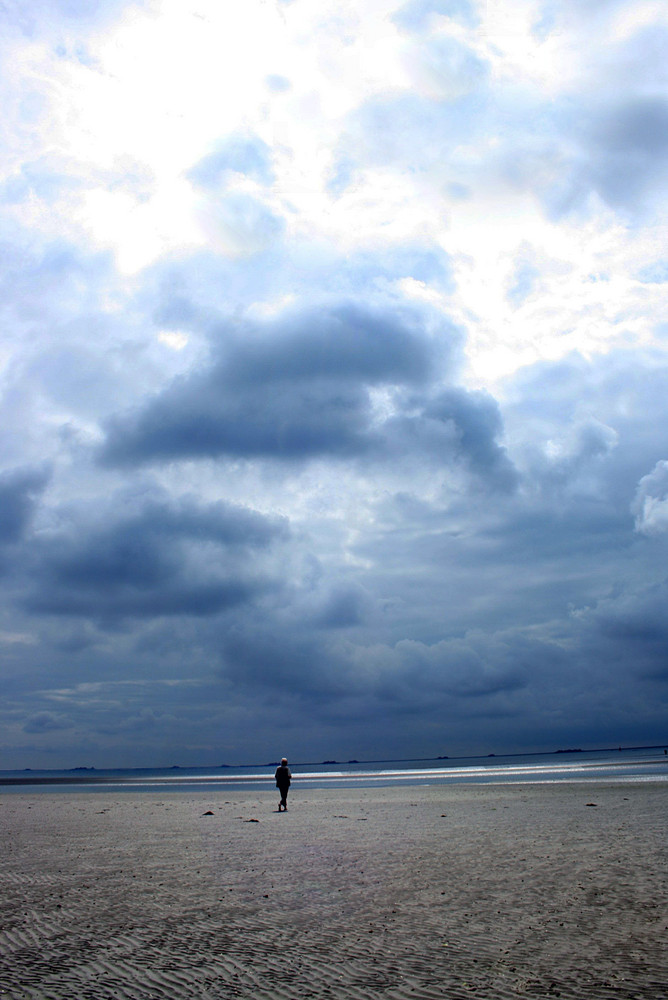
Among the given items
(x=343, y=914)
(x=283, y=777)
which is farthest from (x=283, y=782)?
(x=343, y=914)

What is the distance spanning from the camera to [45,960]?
9422 millimetres

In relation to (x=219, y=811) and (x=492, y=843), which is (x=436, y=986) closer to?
(x=492, y=843)

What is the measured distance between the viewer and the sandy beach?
27.5 ft

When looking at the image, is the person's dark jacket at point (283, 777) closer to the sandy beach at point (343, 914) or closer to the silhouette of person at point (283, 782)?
the silhouette of person at point (283, 782)

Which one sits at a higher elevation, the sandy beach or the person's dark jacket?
the sandy beach

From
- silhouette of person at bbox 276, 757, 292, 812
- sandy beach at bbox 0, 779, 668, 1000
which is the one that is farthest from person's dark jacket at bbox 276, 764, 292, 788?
sandy beach at bbox 0, 779, 668, 1000

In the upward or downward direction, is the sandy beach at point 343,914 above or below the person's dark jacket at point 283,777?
above

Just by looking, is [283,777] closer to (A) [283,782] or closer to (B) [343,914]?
(A) [283,782]

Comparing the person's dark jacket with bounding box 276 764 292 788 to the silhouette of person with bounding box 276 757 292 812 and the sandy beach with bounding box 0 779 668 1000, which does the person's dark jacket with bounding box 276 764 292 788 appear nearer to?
the silhouette of person with bounding box 276 757 292 812

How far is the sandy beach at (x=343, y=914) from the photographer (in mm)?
8367

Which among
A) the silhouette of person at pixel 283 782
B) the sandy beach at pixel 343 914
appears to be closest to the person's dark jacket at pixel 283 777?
the silhouette of person at pixel 283 782

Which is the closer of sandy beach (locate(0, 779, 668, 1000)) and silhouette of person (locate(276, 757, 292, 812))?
sandy beach (locate(0, 779, 668, 1000))

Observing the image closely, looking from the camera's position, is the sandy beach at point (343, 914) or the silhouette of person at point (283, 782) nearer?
the sandy beach at point (343, 914)

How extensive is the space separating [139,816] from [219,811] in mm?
4396
